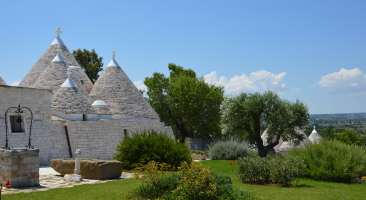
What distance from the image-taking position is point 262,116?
22938mm

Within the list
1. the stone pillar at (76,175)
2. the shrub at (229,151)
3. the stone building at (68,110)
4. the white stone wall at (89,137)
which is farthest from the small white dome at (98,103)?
the stone pillar at (76,175)

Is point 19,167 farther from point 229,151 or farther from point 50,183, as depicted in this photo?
point 229,151

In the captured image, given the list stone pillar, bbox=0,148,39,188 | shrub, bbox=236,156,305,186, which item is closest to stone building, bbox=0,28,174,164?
stone pillar, bbox=0,148,39,188

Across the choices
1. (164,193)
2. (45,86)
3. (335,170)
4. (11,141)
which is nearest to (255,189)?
(164,193)

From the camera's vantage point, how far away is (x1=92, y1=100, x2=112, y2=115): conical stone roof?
21.9 metres

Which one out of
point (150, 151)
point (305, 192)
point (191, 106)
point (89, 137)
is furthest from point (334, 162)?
point (191, 106)

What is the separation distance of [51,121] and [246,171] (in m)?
10.8

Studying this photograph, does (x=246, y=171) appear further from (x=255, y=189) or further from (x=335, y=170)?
(x=335, y=170)

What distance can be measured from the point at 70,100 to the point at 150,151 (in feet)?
24.1

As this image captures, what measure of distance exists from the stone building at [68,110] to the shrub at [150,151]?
386 centimetres

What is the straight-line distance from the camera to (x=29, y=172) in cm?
980

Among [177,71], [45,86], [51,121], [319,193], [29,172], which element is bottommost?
[319,193]

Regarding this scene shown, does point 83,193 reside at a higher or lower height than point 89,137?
lower

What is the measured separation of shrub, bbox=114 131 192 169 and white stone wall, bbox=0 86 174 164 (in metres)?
2.34
